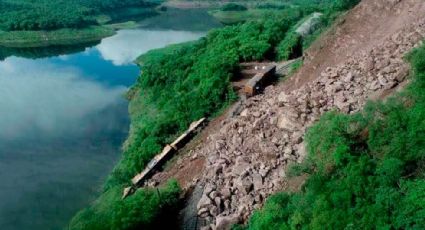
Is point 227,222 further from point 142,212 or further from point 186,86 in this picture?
point 186,86

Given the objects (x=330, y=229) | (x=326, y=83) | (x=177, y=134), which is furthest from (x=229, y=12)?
(x=330, y=229)

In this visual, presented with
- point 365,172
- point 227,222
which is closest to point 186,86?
point 227,222

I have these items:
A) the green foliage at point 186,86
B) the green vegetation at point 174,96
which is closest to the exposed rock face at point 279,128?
the green vegetation at point 174,96

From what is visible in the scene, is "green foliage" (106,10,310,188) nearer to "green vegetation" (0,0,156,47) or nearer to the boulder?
the boulder

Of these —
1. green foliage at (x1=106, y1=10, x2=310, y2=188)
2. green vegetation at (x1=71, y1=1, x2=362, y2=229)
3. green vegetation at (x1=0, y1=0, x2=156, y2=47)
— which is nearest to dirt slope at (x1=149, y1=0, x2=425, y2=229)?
green vegetation at (x1=71, y1=1, x2=362, y2=229)

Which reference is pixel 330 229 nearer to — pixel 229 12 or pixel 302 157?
pixel 302 157

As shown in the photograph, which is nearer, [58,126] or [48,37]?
[58,126]

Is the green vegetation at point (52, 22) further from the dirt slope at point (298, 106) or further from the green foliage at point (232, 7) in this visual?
the dirt slope at point (298, 106)
